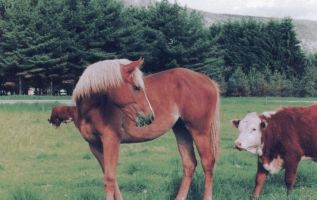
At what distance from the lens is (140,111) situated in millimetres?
6660

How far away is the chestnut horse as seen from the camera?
668 centimetres

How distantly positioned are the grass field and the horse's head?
1.66 metres

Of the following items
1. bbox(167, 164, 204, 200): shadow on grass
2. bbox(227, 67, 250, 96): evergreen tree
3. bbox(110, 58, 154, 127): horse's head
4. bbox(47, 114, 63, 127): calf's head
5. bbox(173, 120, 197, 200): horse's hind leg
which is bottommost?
bbox(227, 67, 250, 96): evergreen tree

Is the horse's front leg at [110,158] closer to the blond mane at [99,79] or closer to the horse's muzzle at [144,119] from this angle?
the horse's muzzle at [144,119]

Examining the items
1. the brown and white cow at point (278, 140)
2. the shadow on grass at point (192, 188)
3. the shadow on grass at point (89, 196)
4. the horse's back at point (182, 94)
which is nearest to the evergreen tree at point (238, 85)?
the brown and white cow at point (278, 140)

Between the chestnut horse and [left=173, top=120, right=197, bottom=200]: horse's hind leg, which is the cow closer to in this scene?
[left=173, top=120, right=197, bottom=200]: horse's hind leg

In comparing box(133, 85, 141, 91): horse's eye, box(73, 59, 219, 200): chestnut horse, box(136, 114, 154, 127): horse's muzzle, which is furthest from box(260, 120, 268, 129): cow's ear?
box(133, 85, 141, 91): horse's eye

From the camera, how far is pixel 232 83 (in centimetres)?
5444

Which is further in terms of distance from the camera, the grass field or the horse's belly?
the grass field

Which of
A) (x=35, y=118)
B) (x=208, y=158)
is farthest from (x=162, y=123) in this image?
(x=35, y=118)

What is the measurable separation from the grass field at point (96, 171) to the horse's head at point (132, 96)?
65.2 inches

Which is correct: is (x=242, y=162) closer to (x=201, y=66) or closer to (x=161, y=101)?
(x=161, y=101)

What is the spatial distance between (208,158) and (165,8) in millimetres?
49631

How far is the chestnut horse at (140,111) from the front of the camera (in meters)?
6.68
